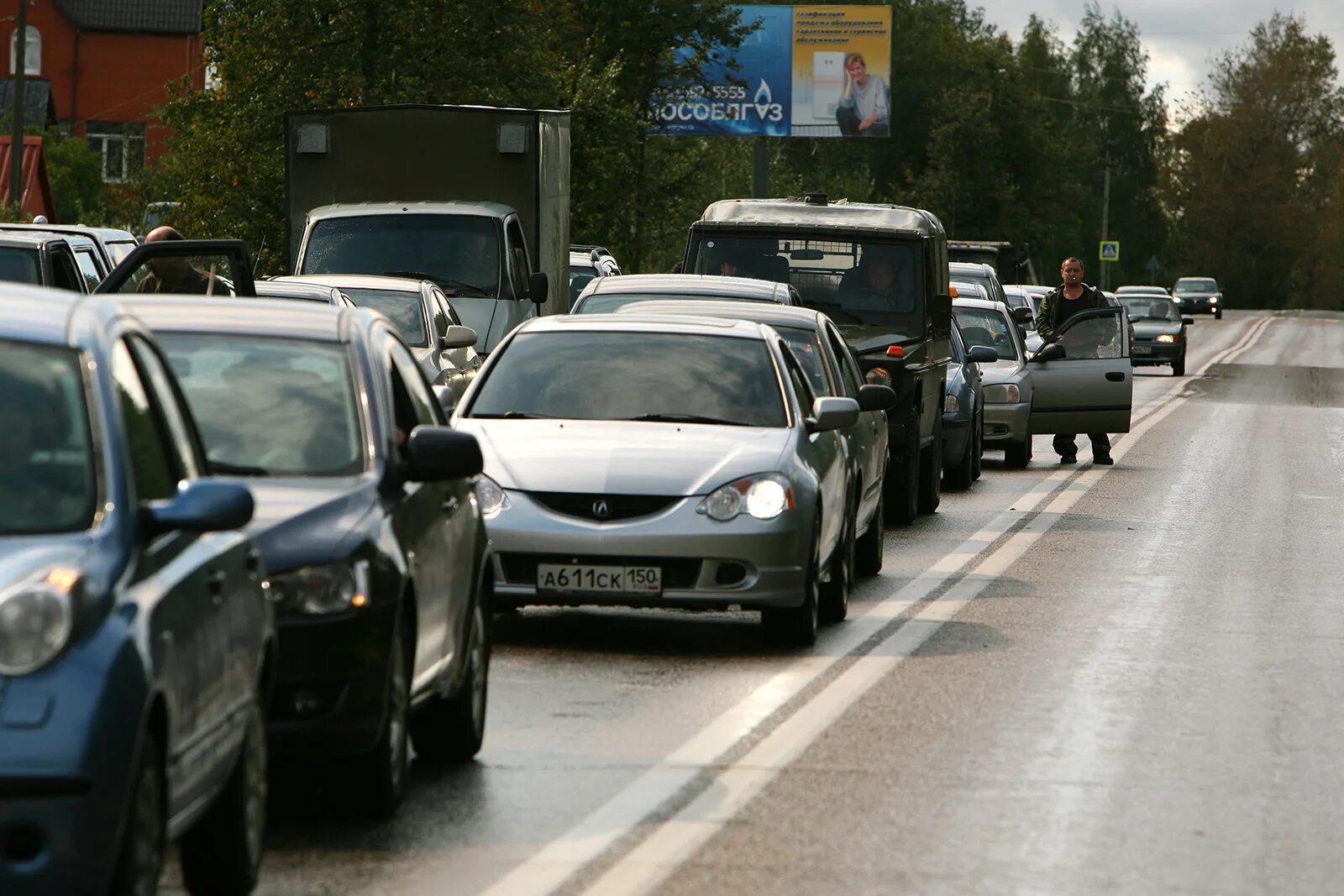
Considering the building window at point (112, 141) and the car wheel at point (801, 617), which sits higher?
the building window at point (112, 141)

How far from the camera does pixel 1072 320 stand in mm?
25703

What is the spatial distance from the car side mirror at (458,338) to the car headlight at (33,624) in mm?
14388

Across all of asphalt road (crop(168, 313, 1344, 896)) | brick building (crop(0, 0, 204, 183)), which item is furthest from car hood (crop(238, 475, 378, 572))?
brick building (crop(0, 0, 204, 183))

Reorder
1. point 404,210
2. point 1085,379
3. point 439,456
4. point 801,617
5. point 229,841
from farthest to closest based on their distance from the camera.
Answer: point 1085,379 → point 404,210 → point 801,617 → point 439,456 → point 229,841

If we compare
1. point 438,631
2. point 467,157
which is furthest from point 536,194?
point 438,631

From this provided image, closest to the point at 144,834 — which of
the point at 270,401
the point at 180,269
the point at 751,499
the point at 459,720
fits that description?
the point at 270,401

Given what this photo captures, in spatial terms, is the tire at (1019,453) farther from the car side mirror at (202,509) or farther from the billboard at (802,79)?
the billboard at (802,79)

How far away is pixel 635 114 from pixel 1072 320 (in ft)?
77.0

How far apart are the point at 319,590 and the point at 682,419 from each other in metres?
5.26

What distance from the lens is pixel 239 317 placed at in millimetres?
8328

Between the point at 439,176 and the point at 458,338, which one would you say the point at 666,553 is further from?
the point at 439,176

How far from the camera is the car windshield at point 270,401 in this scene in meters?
7.91

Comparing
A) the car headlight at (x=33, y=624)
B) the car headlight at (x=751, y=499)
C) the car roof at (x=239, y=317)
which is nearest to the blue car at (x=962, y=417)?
the car headlight at (x=751, y=499)

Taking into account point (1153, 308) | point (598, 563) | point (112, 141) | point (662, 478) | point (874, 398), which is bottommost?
point (1153, 308)
